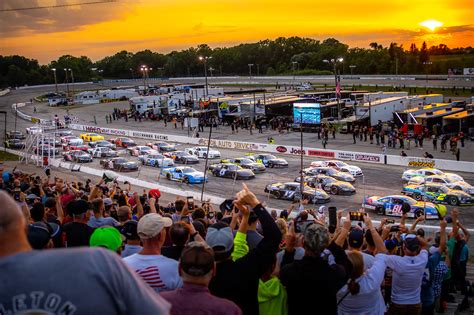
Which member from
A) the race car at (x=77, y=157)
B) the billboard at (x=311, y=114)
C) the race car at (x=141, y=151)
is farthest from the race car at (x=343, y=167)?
the billboard at (x=311, y=114)

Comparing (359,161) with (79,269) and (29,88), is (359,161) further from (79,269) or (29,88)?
(29,88)

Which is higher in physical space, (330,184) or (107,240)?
(107,240)

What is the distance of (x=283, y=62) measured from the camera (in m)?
188

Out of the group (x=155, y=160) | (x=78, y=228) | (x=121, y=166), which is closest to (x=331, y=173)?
(x=155, y=160)

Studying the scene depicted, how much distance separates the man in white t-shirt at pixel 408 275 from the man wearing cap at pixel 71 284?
421cm

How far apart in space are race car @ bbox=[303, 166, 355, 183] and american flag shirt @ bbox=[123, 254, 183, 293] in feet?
98.4

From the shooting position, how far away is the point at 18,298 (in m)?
1.87

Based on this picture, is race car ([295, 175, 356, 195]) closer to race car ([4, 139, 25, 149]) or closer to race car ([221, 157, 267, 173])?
race car ([221, 157, 267, 173])

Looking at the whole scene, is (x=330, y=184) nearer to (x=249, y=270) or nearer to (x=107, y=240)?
(x=107, y=240)

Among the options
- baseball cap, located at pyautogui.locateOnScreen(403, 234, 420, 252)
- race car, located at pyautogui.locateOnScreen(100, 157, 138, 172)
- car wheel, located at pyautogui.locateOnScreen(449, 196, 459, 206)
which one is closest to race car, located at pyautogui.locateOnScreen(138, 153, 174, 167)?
race car, located at pyautogui.locateOnScreen(100, 157, 138, 172)

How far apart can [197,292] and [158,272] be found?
2.29 feet

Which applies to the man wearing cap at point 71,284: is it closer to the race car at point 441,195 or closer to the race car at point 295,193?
the race car at point 295,193

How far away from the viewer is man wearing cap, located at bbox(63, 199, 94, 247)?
618 centimetres

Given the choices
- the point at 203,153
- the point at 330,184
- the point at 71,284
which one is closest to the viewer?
the point at 71,284
